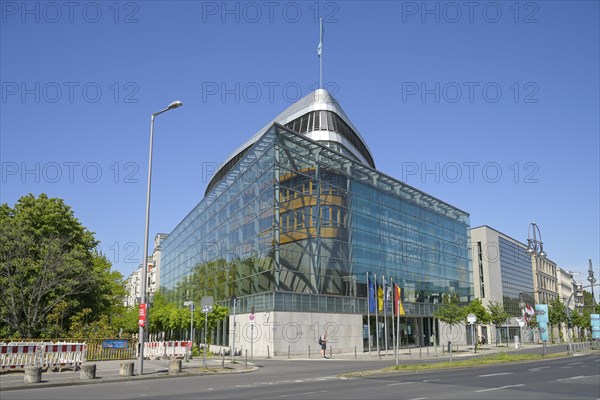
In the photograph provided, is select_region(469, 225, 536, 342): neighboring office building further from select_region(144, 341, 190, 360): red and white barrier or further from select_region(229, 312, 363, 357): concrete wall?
select_region(144, 341, 190, 360): red and white barrier

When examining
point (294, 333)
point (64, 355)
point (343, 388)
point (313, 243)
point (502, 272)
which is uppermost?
point (502, 272)

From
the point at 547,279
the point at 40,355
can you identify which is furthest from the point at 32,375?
the point at 547,279

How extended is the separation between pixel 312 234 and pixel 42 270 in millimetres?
21696

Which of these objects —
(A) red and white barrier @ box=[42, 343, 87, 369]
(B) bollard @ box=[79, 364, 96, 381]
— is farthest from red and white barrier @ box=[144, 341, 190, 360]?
(B) bollard @ box=[79, 364, 96, 381]

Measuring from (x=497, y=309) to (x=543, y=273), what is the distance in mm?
54992

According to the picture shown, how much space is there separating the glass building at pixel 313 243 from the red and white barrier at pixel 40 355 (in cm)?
1237

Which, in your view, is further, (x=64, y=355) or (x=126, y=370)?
(x=64, y=355)

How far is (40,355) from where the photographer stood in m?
24.2

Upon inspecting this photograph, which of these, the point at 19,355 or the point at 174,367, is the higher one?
the point at 19,355

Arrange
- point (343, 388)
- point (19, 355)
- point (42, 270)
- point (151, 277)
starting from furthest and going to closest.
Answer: point (151, 277) → point (42, 270) → point (19, 355) → point (343, 388)

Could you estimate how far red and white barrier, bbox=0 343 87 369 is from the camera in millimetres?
23750

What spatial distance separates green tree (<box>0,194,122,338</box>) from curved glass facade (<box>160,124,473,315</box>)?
1399 cm

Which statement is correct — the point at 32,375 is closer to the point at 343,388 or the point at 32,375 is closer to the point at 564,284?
the point at 343,388

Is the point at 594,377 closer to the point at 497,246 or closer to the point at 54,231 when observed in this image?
the point at 54,231
